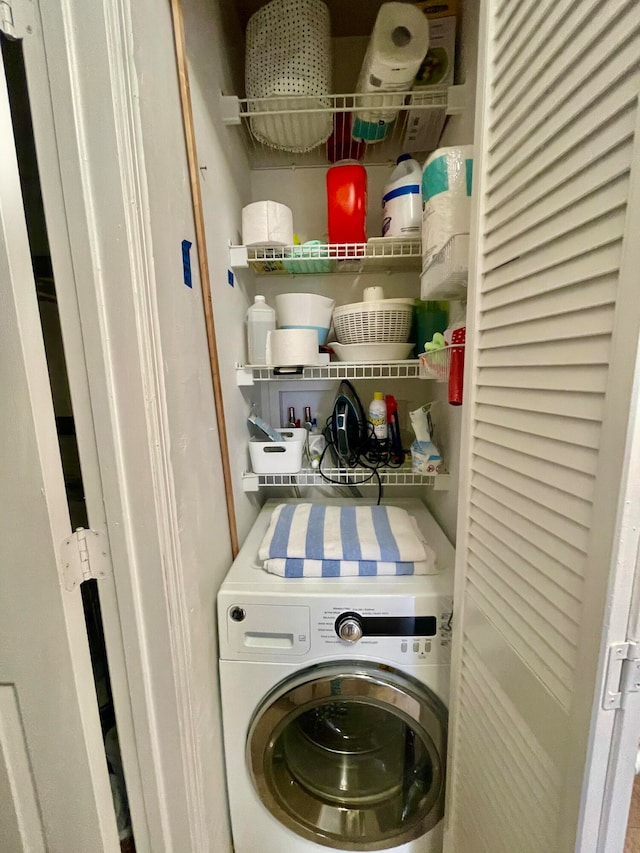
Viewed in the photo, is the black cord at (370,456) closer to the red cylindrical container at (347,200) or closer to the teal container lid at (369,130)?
the red cylindrical container at (347,200)

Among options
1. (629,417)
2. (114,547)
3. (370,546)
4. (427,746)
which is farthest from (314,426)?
(629,417)

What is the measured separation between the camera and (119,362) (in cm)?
64

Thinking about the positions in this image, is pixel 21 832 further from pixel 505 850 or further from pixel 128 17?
pixel 128 17

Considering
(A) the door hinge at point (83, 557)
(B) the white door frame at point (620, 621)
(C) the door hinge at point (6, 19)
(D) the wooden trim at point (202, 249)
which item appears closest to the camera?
(B) the white door frame at point (620, 621)

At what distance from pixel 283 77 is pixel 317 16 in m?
0.20

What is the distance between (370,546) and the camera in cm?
108

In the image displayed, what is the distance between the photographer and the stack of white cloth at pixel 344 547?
3.42 ft

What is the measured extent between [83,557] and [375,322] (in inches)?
38.7

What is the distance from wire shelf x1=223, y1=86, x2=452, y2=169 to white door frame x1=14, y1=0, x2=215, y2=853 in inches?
25.3

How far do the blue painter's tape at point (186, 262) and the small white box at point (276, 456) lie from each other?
598mm

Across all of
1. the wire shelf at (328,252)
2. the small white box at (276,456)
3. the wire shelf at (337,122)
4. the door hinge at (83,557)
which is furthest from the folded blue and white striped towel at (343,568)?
the wire shelf at (337,122)

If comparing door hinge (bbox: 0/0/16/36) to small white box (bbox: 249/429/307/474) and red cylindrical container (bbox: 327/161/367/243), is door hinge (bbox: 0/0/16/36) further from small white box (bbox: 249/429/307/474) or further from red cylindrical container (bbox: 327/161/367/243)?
small white box (bbox: 249/429/307/474)

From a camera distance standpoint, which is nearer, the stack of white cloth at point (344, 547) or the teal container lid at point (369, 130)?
the stack of white cloth at point (344, 547)

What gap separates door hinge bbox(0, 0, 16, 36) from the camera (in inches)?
20.6
